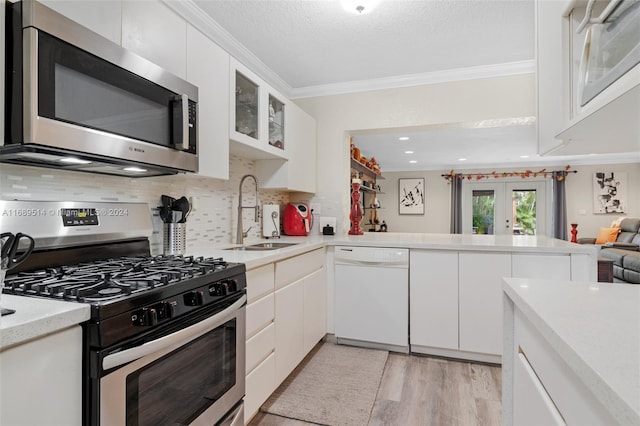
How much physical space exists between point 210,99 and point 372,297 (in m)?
1.84

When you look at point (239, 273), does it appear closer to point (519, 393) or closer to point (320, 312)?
point (519, 393)

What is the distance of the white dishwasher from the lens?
8.68 ft

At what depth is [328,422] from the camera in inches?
70.7

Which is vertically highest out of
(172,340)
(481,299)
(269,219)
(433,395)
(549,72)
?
(549,72)

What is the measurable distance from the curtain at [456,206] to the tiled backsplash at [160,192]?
6.25m

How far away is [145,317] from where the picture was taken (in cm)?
97

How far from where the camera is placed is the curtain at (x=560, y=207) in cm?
732

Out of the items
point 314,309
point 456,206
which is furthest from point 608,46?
point 456,206

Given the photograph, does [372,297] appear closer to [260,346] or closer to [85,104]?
[260,346]

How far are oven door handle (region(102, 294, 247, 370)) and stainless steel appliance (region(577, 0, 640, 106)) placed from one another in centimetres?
124

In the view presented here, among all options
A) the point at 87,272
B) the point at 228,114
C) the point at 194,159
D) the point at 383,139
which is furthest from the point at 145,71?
the point at 383,139

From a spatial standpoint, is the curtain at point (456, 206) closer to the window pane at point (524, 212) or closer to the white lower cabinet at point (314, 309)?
the window pane at point (524, 212)

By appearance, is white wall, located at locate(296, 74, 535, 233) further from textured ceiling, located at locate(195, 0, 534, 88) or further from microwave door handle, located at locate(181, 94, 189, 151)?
microwave door handle, located at locate(181, 94, 189, 151)

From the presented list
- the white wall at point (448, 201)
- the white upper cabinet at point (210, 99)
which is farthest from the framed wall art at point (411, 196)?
the white upper cabinet at point (210, 99)
